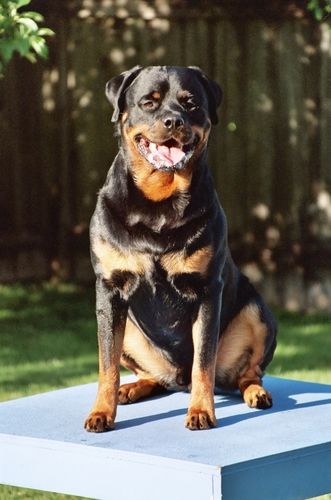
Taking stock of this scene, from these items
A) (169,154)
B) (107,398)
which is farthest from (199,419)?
(169,154)

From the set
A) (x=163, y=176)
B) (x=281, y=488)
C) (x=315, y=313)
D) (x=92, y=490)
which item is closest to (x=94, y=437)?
(x=92, y=490)

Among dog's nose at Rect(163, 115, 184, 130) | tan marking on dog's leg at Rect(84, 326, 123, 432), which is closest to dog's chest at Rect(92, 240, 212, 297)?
tan marking on dog's leg at Rect(84, 326, 123, 432)

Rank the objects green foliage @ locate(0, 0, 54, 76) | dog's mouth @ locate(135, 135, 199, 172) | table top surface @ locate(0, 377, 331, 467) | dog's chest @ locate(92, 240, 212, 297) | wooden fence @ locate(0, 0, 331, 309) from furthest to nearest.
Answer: wooden fence @ locate(0, 0, 331, 309) → green foliage @ locate(0, 0, 54, 76) → dog's chest @ locate(92, 240, 212, 297) → dog's mouth @ locate(135, 135, 199, 172) → table top surface @ locate(0, 377, 331, 467)

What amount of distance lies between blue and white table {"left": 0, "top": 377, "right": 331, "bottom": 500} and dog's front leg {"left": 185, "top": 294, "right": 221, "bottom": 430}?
55mm

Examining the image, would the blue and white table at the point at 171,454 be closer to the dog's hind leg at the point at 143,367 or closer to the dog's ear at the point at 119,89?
the dog's hind leg at the point at 143,367

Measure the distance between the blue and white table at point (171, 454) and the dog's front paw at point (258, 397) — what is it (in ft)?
0.11

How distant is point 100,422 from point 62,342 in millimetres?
4307

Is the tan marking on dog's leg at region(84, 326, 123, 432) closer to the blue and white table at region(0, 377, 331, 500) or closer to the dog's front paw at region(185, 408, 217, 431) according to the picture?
the blue and white table at region(0, 377, 331, 500)

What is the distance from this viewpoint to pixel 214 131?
32.7 ft

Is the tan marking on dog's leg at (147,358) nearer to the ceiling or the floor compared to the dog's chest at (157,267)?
nearer to the floor

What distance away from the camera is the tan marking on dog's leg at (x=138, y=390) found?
4.95 metres

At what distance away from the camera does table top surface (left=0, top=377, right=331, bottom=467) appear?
4141 millimetres

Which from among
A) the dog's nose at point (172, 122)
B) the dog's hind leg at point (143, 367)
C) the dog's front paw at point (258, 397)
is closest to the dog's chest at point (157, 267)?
the dog's hind leg at point (143, 367)

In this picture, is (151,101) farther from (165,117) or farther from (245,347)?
(245,347)
